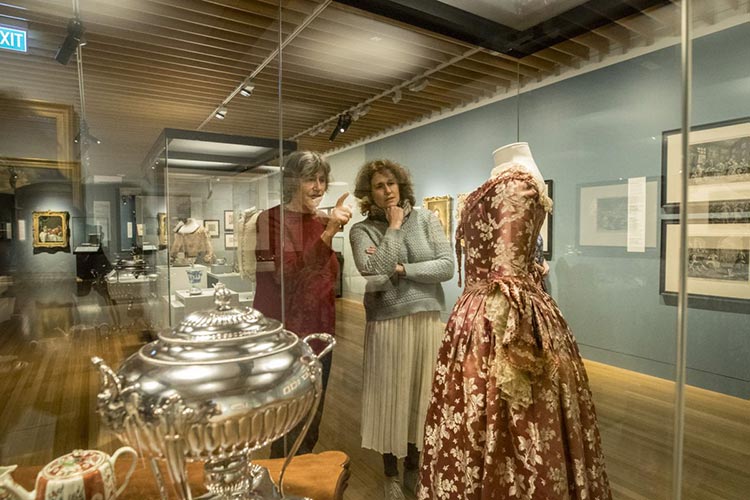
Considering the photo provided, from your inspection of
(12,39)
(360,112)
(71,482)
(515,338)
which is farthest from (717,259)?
(12,39)

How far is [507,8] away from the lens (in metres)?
1.97

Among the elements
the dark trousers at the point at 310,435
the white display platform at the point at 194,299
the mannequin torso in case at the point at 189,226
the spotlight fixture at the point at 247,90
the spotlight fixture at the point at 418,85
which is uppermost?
the spotlight fixture at the point at 418,85

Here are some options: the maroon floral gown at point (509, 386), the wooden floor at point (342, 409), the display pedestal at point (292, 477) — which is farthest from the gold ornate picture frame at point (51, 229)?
the maroon floral gown at point (509, 386)

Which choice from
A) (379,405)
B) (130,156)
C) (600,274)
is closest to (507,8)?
(600,274)

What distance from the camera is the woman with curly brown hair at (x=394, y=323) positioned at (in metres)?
1.71

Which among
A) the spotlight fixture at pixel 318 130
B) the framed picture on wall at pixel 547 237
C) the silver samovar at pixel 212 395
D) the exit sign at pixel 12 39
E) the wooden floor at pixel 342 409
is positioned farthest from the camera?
A: the framed picture on wall at pixel 547 237

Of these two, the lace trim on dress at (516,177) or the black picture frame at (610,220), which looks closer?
the lace trim on dress at (516,177)

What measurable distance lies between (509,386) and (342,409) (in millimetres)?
849

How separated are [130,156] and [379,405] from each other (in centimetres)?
129

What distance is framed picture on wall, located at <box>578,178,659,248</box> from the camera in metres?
1.82

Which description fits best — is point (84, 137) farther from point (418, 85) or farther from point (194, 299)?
point (418, 85)

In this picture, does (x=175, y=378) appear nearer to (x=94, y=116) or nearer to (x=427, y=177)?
(x=94, y=116)

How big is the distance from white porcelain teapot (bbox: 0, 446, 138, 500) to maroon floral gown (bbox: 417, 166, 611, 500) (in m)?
0.84

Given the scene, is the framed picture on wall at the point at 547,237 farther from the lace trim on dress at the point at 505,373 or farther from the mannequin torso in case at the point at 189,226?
the mannequin torso in case at the point at 189,226
